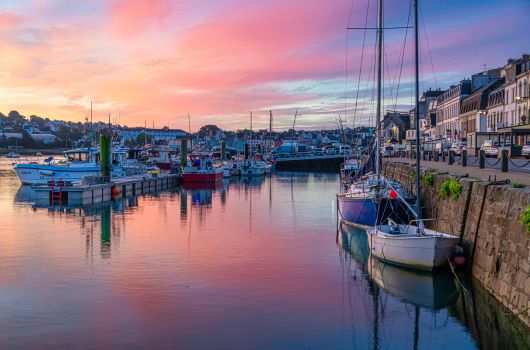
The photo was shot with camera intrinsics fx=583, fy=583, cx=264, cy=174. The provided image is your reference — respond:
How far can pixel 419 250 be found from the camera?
68.3ft

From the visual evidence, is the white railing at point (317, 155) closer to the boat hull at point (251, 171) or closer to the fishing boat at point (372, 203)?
the boat hull at point (251, 171)

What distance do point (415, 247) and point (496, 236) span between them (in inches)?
150

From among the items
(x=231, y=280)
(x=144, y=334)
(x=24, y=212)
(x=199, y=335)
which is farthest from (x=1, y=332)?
(x=24, y=212)

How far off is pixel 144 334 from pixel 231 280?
6.22 meters

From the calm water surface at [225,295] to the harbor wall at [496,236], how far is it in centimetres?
60

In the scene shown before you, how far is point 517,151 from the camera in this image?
4434 centimetres

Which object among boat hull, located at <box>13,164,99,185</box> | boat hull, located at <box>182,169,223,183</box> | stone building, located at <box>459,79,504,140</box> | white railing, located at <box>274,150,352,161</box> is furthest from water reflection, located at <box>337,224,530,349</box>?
white railing, located at <box>274,150,352,161</box>

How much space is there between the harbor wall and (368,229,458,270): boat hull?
86cm

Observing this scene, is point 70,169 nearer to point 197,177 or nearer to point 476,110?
point 197,177

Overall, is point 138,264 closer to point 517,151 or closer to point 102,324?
point 102,324

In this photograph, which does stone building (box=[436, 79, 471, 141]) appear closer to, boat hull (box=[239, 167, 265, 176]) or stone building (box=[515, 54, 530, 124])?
stone building (box=[515, 54, 530, 124])

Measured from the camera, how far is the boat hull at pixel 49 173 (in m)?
67.1

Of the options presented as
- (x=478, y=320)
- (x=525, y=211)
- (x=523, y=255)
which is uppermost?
(x=525, y=211)

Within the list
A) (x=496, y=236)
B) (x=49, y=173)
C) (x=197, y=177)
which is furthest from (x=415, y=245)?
(x=49, y=173)
